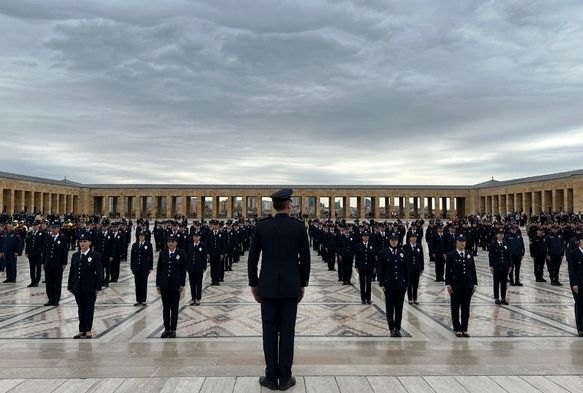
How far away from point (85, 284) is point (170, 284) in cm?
141

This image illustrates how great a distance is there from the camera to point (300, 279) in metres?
4.66

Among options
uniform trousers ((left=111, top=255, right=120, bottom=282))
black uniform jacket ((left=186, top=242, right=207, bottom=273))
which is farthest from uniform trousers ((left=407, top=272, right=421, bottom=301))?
uniform trousers ((left=111, top=255, right=120, bottom=282))

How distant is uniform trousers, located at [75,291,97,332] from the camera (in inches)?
270

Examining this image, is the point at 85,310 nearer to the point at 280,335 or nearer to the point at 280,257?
the point at 280,335

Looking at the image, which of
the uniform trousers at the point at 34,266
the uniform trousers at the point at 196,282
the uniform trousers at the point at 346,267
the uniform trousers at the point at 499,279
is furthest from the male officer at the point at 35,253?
the uniform trousers at the point at 499,279

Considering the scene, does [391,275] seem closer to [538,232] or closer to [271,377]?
[271,377]

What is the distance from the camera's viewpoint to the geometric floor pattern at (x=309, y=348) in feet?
Result: 15.0

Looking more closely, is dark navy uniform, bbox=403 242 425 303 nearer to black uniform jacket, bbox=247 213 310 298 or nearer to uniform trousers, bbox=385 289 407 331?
uniform trousers, bbox=385 289 407 331

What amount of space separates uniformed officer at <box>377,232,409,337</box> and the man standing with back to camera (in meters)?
3.03

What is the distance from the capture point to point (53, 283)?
32.4 feet

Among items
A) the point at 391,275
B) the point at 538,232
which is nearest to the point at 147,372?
the point at 391,275

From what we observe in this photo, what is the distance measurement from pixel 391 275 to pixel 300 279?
10.3 ft

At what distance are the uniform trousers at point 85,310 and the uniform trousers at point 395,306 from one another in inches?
198

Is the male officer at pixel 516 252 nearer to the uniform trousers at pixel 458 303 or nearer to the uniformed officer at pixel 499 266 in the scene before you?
the uniformed officer at pixel 499 266
